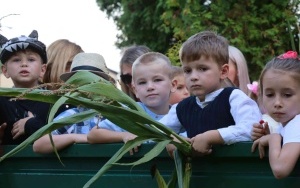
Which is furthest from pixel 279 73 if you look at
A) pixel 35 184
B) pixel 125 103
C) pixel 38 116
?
pixel 38 116

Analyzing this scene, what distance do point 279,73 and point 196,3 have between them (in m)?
9.71

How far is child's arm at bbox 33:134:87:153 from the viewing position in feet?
11.5

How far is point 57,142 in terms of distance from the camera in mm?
3523

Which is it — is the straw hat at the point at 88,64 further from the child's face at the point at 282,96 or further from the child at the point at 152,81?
the child's face at the point at 282,96

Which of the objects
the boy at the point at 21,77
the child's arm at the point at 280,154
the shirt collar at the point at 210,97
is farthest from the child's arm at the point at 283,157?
the boy at the point at 21,77

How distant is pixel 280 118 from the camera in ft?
9.86

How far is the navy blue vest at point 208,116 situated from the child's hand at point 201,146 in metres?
0.44

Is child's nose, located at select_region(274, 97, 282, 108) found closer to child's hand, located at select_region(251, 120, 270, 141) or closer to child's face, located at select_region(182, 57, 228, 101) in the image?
child's hand, located at select_region(251, 120, 270, 141)

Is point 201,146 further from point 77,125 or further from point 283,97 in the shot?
point 77,125

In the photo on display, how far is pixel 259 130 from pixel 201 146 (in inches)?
9.3

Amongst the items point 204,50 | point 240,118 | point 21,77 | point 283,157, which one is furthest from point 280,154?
point 21,77

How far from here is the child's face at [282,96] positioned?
9.78ft

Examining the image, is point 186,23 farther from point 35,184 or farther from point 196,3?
point 35,184

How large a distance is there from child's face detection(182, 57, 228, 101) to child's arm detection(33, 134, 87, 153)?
22.7 inches
